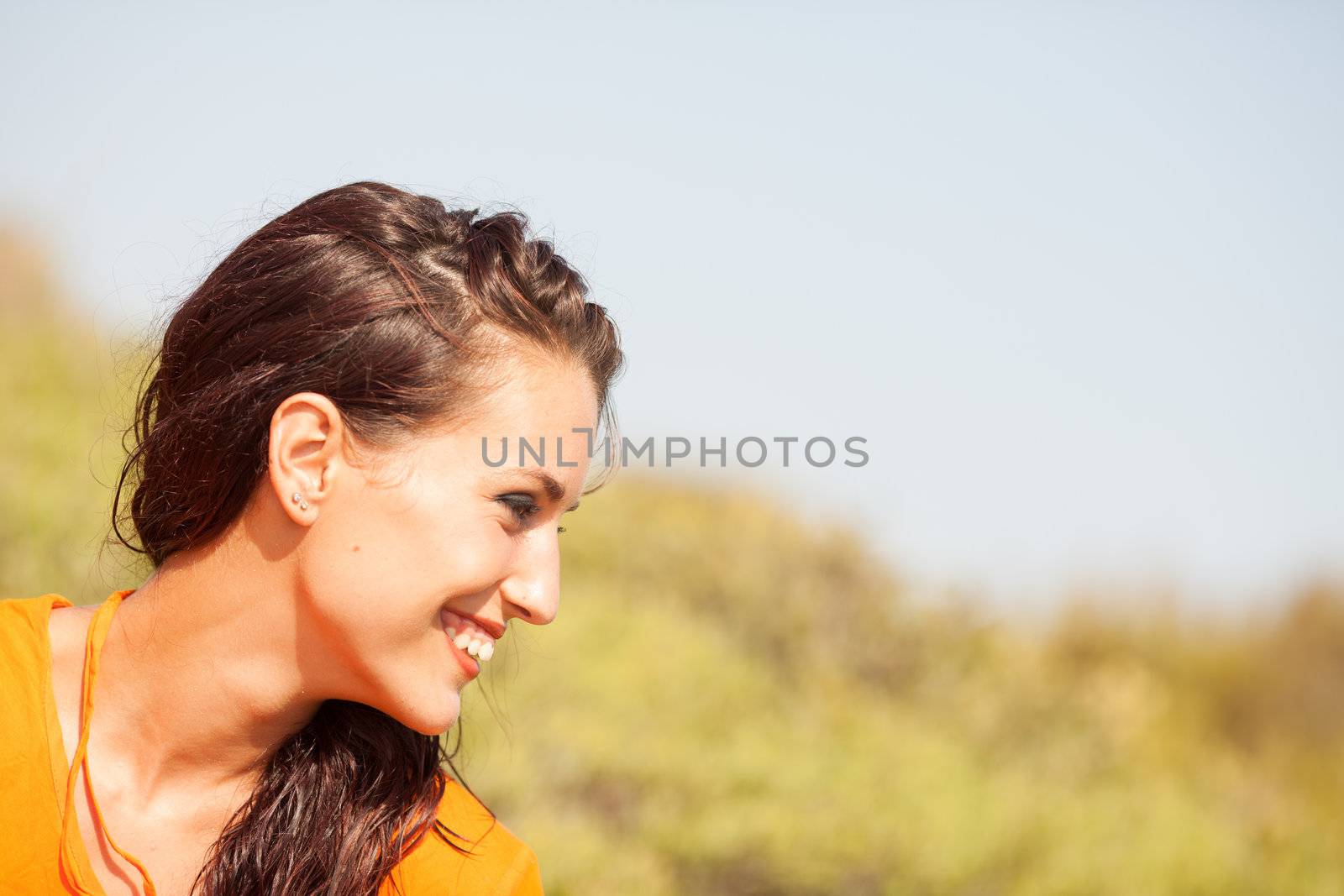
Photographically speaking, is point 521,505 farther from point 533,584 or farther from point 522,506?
point 533,584

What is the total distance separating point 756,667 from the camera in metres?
5.20

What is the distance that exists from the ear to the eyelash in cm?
23

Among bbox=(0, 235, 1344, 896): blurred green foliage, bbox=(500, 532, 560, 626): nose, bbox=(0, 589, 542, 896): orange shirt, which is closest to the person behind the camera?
bbox=(0, 589, 542, 896): orange shirt

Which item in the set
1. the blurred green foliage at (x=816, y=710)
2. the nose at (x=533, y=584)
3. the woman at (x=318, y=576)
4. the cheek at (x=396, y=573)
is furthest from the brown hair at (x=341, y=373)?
the blurred green foliage at (x=816, y=710)

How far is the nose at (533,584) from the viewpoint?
157 centimetres

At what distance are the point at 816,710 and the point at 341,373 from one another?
3.77 m

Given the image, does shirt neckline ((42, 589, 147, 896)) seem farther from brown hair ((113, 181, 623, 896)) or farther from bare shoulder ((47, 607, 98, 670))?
brown hair ((113, 181, 623, 896))

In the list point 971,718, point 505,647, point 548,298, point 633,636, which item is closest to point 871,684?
point 971,718

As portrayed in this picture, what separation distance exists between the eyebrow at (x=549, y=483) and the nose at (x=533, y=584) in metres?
0.06

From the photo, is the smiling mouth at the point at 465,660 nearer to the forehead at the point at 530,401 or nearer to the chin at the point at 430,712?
the chin at the point at 430,712

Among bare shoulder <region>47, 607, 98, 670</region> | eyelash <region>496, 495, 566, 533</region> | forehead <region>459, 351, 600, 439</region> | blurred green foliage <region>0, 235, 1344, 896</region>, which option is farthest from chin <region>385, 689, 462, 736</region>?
blurred green foliage <region>0, 235, 1344, 896</region>

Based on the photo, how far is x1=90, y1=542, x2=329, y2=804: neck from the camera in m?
1.58

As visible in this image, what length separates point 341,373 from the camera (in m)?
1.52

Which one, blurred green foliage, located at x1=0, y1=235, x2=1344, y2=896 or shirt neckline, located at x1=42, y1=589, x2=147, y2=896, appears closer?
shirt neckline, located at x1=42, y1=589, x2=147, y2=896
